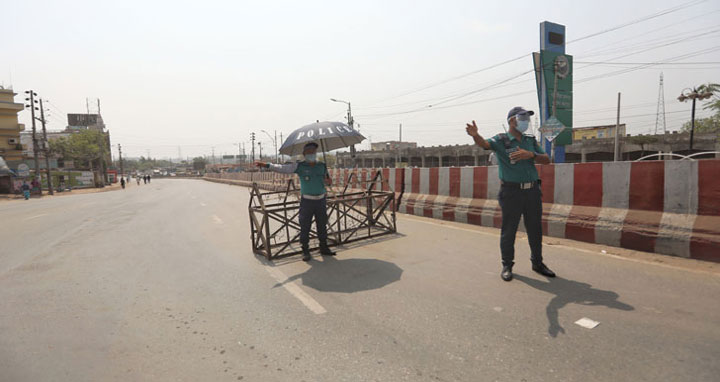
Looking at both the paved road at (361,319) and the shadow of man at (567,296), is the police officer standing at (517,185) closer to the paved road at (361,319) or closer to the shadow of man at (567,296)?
the shadow of man at (567,296)

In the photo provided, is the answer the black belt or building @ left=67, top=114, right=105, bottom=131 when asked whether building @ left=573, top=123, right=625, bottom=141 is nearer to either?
the black belt

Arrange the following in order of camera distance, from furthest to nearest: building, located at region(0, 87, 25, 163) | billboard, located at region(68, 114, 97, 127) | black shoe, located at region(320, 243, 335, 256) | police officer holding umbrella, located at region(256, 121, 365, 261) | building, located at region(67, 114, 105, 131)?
billboard, located at region(68, 114, 97, 127), building, located at region(67, 114, 105, 131), building, located at region(0, 87, 25, 163), black shoe, located at region(320, 243, 335, 256), police officer holding umbrella, located at region(256, 121, 365, 261)

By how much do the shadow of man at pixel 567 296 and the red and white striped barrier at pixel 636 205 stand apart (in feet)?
6.39

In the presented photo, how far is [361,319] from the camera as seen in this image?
3.45 meters

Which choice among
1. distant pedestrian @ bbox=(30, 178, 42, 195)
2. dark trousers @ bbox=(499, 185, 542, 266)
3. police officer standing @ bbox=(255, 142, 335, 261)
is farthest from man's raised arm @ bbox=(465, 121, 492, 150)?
distant pedestrian @ bbox=(30, 178, 42, 195)

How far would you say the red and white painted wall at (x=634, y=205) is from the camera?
475 cm

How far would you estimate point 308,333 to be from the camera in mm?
3207

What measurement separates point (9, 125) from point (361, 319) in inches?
2434

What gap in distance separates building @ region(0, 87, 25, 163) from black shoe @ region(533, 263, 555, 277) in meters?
61.3

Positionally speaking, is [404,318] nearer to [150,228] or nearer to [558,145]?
[150,228]

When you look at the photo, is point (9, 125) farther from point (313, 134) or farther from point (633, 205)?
point (633, 205)

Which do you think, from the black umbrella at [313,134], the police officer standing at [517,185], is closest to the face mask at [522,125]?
the police officer standing at [517,185]

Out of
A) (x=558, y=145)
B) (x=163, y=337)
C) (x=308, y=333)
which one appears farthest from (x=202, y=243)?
(x=558, y=145)

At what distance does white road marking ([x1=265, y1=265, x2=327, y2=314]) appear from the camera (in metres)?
3.77
